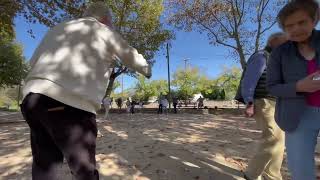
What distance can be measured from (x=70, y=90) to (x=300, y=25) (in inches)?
63.8

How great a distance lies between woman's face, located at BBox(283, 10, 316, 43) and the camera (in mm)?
2775

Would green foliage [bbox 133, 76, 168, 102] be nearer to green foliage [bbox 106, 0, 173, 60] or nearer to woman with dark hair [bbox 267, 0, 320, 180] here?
green foliage [bbox 106, 0, 173, 60]

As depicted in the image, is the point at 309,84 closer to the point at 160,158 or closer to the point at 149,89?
the point at 160,158

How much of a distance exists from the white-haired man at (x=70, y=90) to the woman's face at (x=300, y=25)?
105 cm

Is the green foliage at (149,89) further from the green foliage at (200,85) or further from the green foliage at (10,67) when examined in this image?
the green foliage at (10,67)

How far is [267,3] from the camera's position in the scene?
22531 mm

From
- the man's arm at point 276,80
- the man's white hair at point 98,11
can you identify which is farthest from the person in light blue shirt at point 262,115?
the man's white hair at point 98,11

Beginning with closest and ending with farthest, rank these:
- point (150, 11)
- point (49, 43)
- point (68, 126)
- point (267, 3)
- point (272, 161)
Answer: point (68, 126), point (49, 43), point (272, 161), point (267, 3), point (150, 11)

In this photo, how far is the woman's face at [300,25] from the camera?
9.11 feet

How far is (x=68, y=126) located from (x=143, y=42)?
30.4 meters

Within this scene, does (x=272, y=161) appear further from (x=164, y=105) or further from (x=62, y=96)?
(x=164, y=105)

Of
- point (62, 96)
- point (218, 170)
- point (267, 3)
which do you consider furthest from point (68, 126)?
point (267, 3)

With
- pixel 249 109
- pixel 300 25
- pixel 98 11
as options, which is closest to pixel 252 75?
pixel 249 109

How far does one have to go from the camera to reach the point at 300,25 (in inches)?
110
